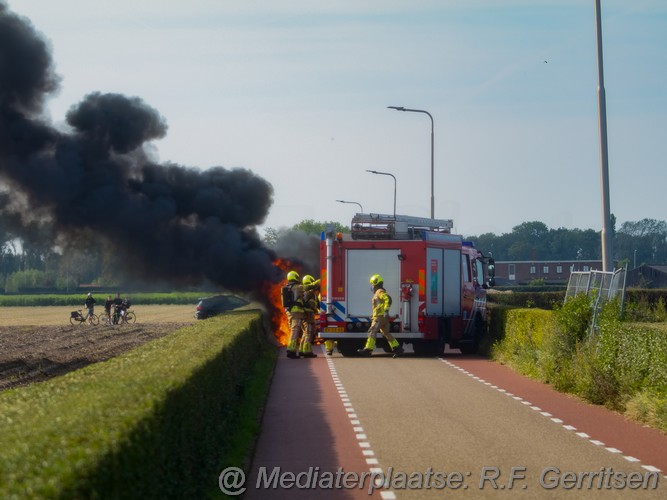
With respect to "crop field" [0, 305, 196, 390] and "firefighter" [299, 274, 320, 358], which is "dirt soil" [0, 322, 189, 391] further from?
A: "firefighter" [299, 274, 320, 358]

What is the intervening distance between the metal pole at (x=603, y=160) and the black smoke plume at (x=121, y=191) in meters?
18.1

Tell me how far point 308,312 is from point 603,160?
25.4 feet

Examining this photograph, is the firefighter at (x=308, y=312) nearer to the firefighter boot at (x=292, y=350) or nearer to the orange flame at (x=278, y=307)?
the firefighter boot at (x=292, y=350)

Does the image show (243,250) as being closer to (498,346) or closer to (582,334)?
(498,346)

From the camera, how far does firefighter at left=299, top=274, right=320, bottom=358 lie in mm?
23344

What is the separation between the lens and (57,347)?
33219 mm

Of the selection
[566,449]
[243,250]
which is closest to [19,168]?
[243,250]

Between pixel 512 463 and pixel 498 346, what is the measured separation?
46.5 feet

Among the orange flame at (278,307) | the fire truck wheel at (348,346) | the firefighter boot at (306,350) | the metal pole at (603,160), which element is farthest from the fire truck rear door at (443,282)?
the orange flame at (278,307)

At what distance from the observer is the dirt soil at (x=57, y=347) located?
23.5 meters

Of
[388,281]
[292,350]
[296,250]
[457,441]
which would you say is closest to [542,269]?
[296,250]

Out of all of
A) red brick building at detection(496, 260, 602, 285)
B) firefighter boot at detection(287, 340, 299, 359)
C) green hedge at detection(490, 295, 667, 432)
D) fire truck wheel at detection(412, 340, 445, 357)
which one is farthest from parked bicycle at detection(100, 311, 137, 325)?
red brick building at detection(496, 260, 602, 285)

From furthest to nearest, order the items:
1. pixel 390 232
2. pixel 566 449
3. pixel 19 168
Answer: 1. pixel 19 168
2. pixel 390 232
3. pixel 566 449

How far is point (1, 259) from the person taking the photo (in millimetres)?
110688
